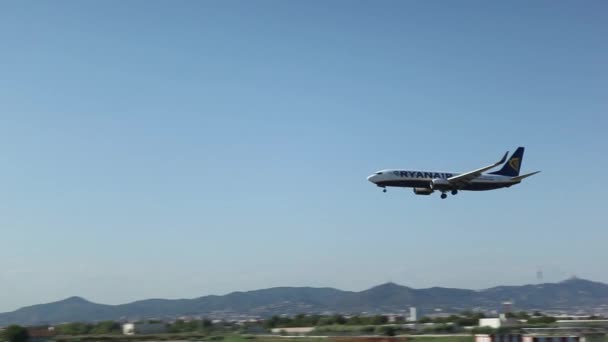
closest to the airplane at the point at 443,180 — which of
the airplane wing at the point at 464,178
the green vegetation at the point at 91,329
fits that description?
the airplane wing at the point at 464,178

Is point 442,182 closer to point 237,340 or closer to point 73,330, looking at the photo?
point 237,340

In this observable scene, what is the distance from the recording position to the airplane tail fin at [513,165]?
391 feet

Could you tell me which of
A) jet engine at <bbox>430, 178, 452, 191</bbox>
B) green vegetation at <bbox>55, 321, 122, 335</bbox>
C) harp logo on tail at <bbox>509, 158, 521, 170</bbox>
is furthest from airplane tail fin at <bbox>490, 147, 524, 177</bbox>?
green vegetation at <bbox>55, 321, 122, 335</bbox>

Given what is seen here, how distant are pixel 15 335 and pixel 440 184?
64566mm

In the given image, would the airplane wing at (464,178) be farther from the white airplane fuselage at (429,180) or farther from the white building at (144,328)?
the white building at (144,328)

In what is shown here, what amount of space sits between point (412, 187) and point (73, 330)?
7680cm

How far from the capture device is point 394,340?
254 ft

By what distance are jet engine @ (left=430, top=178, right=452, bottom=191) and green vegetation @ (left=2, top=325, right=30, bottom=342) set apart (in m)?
62.4

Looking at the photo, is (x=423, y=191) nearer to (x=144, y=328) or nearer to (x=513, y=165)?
(x=513, y=165)

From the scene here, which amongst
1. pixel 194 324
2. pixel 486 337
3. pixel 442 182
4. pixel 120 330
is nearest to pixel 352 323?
pixel 194 324

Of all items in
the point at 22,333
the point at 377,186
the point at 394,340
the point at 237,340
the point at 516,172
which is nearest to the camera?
the point at 394,340

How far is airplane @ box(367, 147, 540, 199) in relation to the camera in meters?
107

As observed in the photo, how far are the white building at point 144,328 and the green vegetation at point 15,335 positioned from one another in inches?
1613

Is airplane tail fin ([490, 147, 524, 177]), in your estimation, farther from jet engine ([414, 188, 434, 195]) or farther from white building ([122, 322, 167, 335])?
white building ([122, 322, 167, 335])
